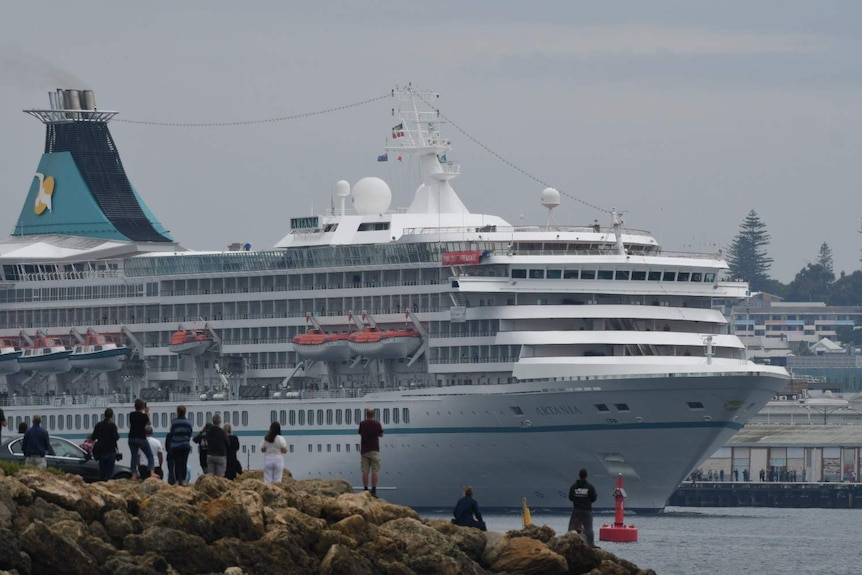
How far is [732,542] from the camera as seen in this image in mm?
53906

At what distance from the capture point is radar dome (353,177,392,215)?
67.9 meters

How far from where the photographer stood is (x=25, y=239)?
255ft

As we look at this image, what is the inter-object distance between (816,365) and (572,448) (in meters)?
132

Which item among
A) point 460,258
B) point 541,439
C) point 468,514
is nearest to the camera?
point 468,514

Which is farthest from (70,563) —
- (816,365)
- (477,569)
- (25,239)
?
(816,365)

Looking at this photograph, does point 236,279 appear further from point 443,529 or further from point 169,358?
point 443,529

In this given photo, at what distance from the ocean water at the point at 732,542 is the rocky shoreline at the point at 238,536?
11.7 meters

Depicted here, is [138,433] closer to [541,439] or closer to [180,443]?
[180,443]

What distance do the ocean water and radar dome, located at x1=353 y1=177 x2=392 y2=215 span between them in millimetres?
10459

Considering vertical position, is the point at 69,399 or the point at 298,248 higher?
the point at 298,248

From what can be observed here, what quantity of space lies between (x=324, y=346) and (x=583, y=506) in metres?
31.1

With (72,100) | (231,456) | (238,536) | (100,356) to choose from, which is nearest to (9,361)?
(100,356)

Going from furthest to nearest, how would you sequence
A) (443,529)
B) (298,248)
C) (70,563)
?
(298,248) < (443,529) < (70,563)

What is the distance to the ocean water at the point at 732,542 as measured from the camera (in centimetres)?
4625
